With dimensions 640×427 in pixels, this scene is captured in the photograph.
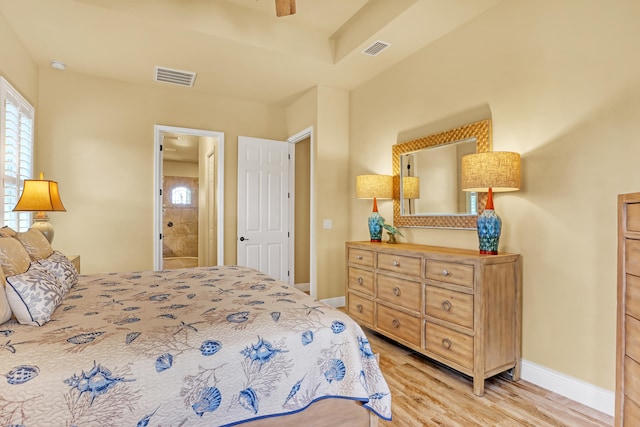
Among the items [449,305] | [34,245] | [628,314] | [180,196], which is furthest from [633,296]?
[180,196]

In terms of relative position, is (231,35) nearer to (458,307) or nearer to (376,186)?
(376,186)

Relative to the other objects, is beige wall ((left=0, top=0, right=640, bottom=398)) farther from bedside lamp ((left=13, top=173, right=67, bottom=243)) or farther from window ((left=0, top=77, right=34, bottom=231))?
bedside lamp ((left=13, top=173, right=67, bottom=243))

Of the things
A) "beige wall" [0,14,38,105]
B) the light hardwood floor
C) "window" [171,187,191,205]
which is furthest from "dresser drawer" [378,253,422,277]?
"window" [171,187,191,205]

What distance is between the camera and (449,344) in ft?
7.99

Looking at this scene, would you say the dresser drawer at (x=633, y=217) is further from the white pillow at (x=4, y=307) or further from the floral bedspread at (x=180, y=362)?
the white pillow at (x=4, y=307)

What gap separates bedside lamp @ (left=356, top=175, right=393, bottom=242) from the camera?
3.51 meters

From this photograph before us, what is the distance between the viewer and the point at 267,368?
1354mm

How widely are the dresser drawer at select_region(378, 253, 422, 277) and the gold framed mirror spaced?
0.52m

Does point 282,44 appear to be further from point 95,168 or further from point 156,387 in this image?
point 156,387

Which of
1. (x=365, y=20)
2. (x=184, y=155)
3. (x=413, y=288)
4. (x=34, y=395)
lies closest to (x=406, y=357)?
(x=413, y=288)

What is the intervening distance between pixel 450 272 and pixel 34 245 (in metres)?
2.70

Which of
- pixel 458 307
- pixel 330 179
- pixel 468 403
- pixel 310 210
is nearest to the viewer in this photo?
pixel 468 403

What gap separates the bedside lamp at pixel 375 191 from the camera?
11.5 feet

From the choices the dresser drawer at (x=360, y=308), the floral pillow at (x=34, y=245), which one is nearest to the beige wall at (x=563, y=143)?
the dresser drawer at (x=360, y=308)
